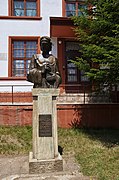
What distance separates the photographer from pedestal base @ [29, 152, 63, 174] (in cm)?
580

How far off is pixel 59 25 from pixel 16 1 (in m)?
3.08

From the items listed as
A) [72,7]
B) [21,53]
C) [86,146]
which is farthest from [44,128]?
[72,7]

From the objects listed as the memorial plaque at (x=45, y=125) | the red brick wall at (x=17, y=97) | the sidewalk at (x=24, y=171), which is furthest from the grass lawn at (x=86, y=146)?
the red brick wall at (x=17, y=97)

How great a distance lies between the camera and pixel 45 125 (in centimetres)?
592

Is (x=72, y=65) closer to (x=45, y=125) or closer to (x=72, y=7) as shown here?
(x=72, y=7)

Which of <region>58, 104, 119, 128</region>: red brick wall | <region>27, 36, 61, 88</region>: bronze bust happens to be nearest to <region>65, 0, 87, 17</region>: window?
<region>58, 104, 119, 128</region>: red brick wall

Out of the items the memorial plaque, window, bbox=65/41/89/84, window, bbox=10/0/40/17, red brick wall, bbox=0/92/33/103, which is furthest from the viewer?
window, bbox=65/41/89/84

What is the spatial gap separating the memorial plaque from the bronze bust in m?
0.78

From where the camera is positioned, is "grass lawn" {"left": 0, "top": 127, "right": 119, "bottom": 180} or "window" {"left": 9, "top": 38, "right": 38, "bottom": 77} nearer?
"grass lawn" {"left": 0, "top": 127, "right": 119, "bottom": 180}

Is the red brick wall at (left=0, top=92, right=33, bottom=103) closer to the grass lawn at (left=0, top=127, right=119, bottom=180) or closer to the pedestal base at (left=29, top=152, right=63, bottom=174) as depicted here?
the grass lawn at (left=0, top=127, right=119, bottom=180)

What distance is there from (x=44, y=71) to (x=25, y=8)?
A: 939 centimetres

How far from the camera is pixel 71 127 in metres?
10.3

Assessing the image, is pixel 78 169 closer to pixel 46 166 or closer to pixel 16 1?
pixel 46 166

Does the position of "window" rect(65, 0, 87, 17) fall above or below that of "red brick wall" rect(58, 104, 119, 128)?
above
